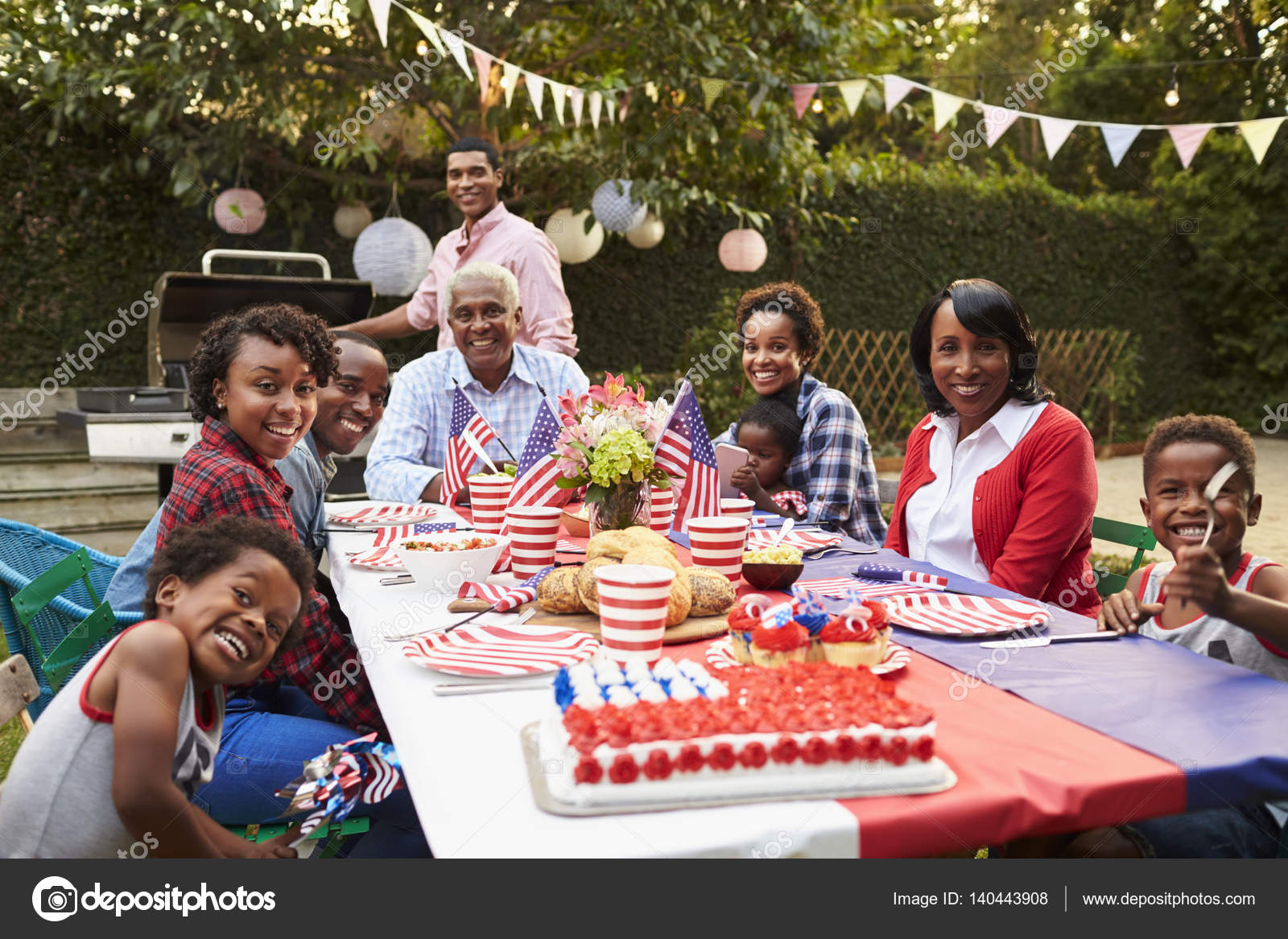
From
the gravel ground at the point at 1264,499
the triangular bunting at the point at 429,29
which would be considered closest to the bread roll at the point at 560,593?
the triangular bunting at the point at 429,29

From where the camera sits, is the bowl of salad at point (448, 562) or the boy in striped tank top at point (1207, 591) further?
the bowl of salad at point (448, 562)

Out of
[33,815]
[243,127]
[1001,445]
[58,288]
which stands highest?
[243,127]

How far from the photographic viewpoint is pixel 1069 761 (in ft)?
3.76

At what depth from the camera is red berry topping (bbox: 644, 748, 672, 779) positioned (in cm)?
104

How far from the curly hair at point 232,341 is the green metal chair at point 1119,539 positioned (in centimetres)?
200

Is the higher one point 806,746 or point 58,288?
point 58,288

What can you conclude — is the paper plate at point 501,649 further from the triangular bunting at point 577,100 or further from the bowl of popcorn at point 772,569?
the triangular bunting at point 577,100

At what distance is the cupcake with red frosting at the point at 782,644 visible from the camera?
1.40 metres

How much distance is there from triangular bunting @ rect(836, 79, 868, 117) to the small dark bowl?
5.39 metres

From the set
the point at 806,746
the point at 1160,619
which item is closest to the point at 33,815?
the point at 806,746

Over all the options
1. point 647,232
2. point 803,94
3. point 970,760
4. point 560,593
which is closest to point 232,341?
point 560,593

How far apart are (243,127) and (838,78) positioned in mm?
4074

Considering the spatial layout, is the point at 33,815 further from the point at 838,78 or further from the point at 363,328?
the point at 838,78
